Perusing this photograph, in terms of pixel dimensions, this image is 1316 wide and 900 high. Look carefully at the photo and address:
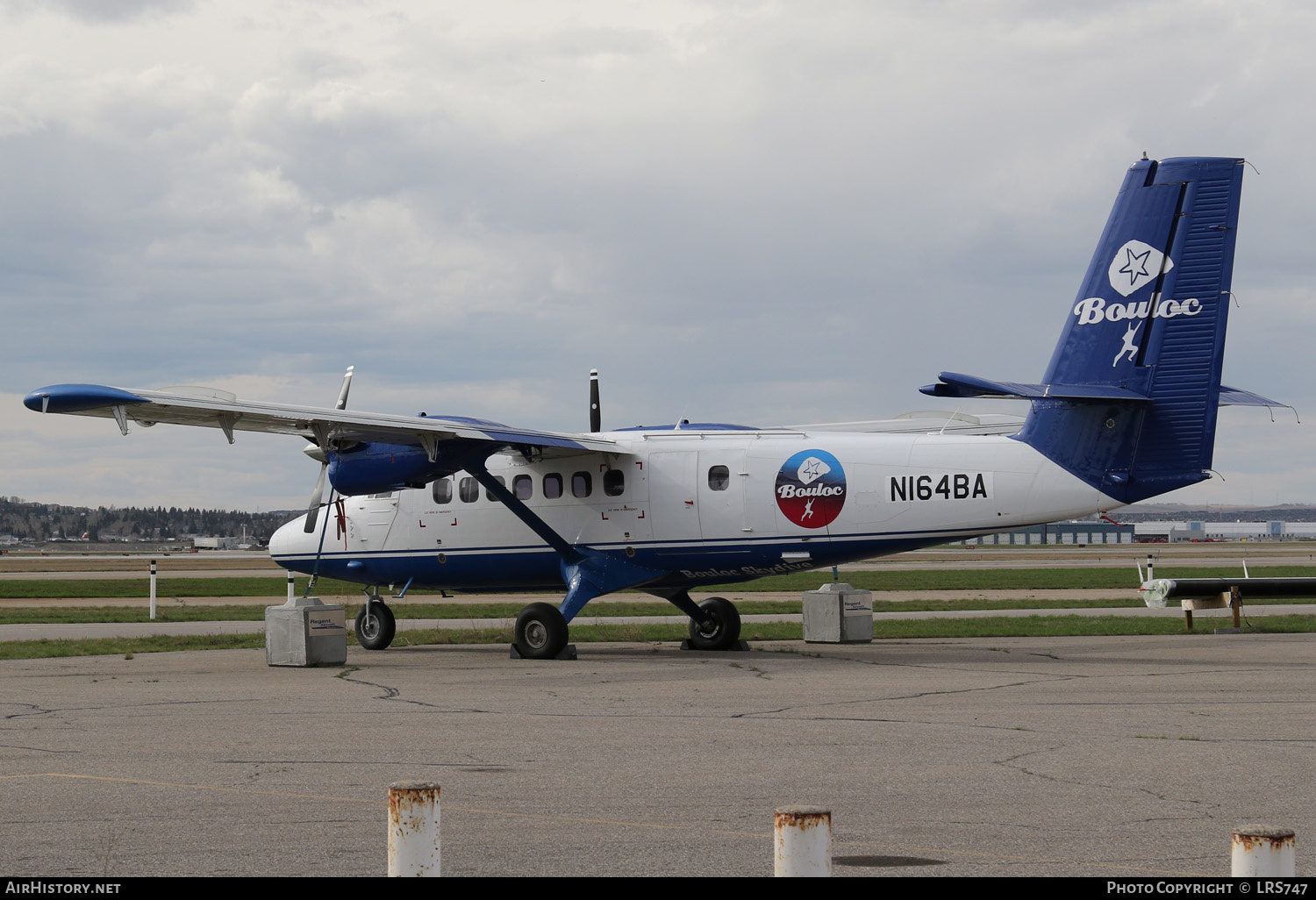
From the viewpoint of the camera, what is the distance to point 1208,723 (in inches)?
506

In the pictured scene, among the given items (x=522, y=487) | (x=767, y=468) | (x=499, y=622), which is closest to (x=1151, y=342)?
(x=767, y=468)

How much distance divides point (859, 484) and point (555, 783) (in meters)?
11.9

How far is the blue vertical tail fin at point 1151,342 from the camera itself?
61.8ft

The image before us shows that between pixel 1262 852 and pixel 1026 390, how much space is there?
1506 cm

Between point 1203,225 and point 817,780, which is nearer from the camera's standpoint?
point 817,780

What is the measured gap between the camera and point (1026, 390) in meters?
18.8

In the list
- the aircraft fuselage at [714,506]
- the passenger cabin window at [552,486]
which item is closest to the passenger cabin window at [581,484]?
the aircraft fuselage at [714,506]

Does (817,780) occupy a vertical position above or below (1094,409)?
below

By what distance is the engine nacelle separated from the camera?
21.8 m

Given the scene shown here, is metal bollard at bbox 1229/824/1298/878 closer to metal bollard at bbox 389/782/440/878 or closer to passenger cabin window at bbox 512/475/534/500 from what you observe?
metal bollard at bbox 389/782/440/878

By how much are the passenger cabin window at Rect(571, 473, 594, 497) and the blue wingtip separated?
8.05m
